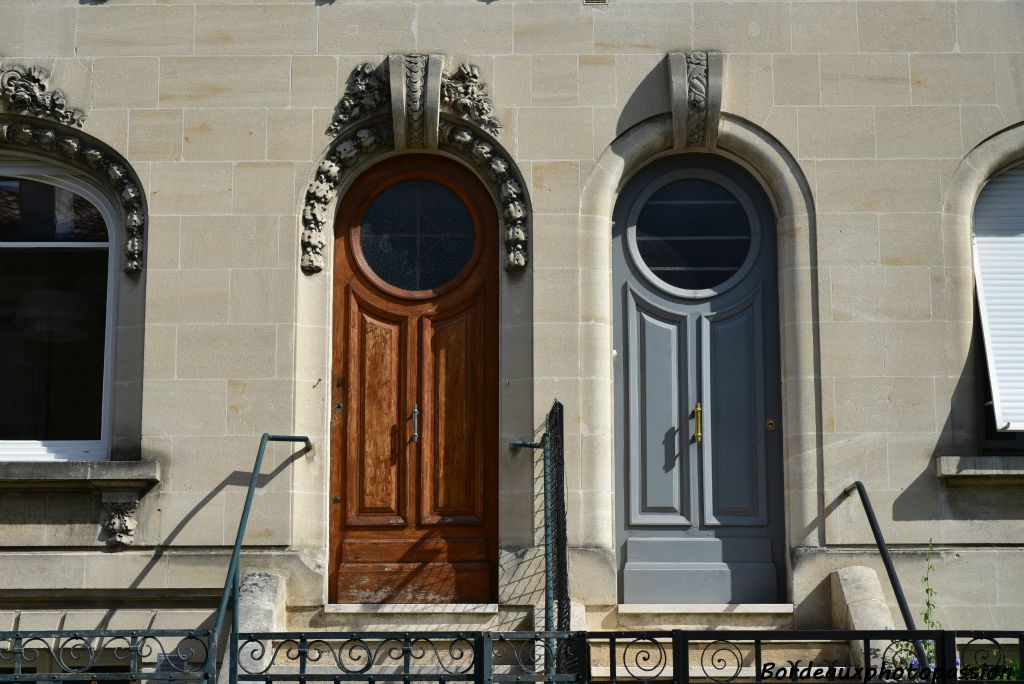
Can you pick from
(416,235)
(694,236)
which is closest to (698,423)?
(694,236)

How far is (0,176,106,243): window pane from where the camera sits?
1151 cm

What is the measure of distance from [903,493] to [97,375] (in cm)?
600

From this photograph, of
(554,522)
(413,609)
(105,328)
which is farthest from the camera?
(105,328)

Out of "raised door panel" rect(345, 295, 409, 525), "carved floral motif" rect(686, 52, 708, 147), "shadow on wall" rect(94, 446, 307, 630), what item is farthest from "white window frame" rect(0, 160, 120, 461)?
"carved floral motif" rect(686, 52, 708, 147)

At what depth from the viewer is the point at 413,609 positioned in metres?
10.5


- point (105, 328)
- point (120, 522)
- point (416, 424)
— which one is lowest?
point (120, 522)

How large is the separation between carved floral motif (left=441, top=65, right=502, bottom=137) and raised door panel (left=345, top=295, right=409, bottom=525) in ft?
5.18

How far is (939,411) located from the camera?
10.8 m

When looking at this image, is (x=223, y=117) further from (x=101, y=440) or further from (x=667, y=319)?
(x=667, y=319)

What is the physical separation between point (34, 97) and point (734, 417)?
18.8ft

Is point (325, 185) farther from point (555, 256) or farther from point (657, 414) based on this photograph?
point (657, 414)

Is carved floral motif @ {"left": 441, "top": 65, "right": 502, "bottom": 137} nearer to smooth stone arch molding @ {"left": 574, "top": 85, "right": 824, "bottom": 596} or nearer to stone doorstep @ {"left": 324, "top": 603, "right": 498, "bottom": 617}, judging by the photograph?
smooth stone arch molding @ {"left": 574, "top": 85, "right": 824, "bottom": 596}

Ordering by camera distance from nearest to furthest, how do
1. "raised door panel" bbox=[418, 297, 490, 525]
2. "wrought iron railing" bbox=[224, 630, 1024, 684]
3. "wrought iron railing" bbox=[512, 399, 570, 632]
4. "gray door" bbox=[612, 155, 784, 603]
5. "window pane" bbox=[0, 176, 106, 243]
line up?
1. "wrought iron railing" bbox=[224, 630, 1024, 684]
2. "wrought iron railing" bbox=[512, 399, 570, 632]
3. "gray door" bbox=[612, 155, 784, 603]
4. "raised door panel" bbox=[418, 297, 490, 525]
5. "window pane" bbox=[0, 176, 106, 243]

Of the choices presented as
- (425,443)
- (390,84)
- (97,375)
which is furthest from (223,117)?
(425,443)
